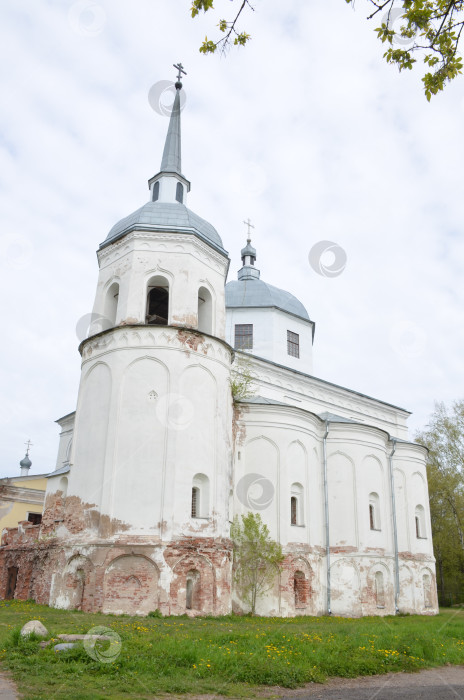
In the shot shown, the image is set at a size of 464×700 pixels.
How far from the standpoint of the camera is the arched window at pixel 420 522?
2780 cm

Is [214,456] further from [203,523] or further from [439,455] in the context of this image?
[439,455]

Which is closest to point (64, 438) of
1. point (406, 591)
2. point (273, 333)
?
point (273, 333)

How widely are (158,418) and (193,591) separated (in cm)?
523

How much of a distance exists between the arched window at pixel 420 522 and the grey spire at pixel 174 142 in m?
19.7

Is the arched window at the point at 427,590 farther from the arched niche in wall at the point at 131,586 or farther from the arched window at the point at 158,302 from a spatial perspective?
the arched window at the point at 158,302

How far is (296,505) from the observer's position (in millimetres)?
22438

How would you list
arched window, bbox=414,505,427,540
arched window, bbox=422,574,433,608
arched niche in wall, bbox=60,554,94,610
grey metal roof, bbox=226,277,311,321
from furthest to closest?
grey metal roof, bbox=226,277,311,321 → arched window, bbox=414,505,427,540 → arched window, bbox=422,574,433,608 → arched niche in wall, bbox=60,554,94,610

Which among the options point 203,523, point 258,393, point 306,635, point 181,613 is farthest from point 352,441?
point 306,635

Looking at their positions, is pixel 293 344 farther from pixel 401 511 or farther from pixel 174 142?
pixel 174 142

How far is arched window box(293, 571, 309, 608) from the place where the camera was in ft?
68.3

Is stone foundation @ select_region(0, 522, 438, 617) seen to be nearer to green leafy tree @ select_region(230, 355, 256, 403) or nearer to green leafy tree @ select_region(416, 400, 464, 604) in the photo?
green leafy tree @ select_region(230, 355, 256, 403)

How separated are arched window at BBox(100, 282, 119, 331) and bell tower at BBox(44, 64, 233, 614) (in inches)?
1.6

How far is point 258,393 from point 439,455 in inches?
770
